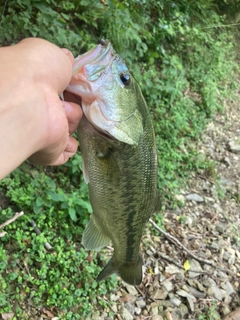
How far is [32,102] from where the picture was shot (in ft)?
4.43

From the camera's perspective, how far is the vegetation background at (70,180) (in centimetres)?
316

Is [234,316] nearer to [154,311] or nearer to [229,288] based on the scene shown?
[229,288]

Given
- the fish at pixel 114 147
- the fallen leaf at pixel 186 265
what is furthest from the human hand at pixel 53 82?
the fallen leaf at pixel 186 265

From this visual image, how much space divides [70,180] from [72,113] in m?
2.46

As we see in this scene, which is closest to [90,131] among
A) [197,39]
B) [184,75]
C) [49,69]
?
[49,69]

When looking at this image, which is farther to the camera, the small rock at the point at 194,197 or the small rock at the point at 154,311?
the small rock at the point at 194,197

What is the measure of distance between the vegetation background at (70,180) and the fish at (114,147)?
1.07 metres

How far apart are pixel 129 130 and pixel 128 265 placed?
106 centimetres

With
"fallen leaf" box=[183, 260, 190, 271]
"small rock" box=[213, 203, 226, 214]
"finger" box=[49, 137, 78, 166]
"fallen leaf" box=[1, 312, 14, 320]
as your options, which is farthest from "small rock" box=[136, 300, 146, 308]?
"finger" box=[49, 137, 78, 166]

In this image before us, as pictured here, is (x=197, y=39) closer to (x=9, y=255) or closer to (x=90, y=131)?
(x=9, y=255)

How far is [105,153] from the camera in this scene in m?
1.83

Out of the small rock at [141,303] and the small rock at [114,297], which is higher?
the small rock at [114,297]

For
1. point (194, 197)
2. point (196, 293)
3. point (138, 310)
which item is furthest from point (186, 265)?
point (194, 197)

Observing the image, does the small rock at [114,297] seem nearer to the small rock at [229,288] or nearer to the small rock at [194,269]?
the small rock at [194,269]
